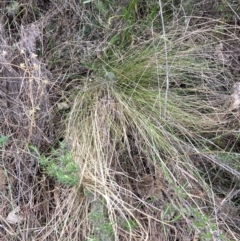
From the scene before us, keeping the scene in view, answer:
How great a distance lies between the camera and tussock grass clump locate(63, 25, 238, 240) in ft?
4.30

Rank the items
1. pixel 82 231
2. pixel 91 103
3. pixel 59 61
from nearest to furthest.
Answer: pixel 82 231 < pixel 91 103 < pixel 59 61

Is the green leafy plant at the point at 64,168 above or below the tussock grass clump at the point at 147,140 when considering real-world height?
above

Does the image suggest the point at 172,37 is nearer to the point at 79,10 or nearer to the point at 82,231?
the point at 79,10

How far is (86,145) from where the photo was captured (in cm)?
143

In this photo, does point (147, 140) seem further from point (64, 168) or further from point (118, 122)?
point (64, 168)

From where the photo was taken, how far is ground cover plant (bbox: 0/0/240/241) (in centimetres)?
133

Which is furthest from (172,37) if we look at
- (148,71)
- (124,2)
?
(124,2)

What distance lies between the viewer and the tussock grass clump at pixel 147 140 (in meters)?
1.31

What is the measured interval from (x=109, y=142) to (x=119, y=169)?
0.34ft

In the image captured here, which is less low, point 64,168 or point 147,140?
point 64,168

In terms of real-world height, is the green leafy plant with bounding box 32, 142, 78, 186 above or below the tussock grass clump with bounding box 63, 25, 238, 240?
above

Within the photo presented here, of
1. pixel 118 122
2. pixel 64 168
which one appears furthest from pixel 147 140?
pixel 64 168

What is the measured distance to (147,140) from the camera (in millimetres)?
1439

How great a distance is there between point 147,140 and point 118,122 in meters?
0.14
